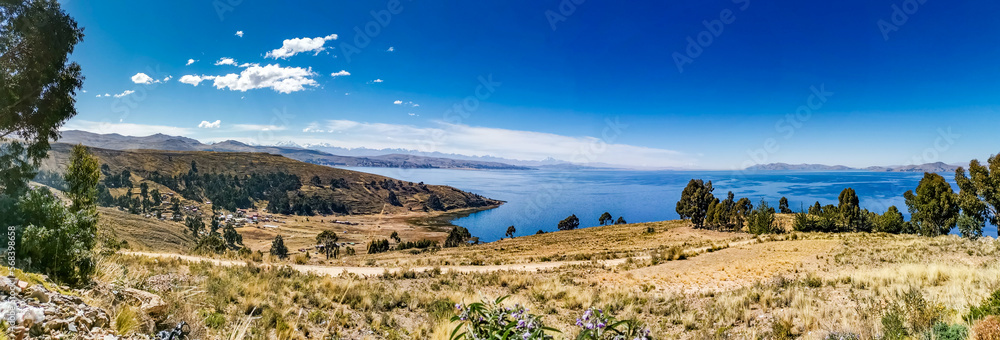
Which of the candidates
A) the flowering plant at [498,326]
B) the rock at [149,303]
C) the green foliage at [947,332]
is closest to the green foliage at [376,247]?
the rock at [149,303]

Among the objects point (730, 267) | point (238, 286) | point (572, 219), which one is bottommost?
point (572, 219)

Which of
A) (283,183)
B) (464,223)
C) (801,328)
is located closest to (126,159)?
(283,183)

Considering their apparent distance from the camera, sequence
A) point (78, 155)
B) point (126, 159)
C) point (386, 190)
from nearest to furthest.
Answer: point (78, 155) → point (126, 159) → point (386, 190)

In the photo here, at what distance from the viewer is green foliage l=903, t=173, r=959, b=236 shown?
36.1 metres

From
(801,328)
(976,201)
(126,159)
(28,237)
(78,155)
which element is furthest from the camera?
(126,159)

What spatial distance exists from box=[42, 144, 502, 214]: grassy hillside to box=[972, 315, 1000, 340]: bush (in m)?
130

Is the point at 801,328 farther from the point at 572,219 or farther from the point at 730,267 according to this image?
the point at 572,219

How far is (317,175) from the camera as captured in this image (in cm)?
14312

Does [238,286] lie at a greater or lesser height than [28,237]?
lesser

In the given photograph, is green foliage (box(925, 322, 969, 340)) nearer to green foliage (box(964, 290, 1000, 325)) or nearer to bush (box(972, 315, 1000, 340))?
bush (box(972, 315, 1000, 340))

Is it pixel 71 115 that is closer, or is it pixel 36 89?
pixel 36 89

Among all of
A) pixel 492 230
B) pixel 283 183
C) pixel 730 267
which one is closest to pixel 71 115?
pixel 730 267

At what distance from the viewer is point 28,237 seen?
4484 mm

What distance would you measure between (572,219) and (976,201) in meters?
58.1
